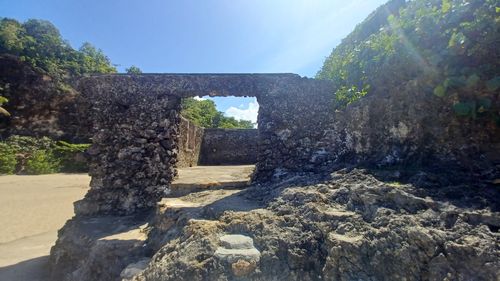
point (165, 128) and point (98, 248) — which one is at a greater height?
point (165, 128)

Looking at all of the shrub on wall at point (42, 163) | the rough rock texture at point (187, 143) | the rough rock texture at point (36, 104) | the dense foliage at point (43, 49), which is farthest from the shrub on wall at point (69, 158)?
the rough rock texture at point (187, 143)

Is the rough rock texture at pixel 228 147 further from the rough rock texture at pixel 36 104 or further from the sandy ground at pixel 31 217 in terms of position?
the rough rock texture at pixel 36 104

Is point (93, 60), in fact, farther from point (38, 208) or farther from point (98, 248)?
point (98, 248)

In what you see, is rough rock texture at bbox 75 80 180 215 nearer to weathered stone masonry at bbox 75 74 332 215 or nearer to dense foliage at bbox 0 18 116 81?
weathered stone masonry at bbox 75 74 332 215

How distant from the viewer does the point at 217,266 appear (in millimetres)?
2396

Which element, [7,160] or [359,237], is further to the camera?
[7,160]

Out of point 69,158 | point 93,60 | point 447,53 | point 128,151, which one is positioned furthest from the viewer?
point 93,60

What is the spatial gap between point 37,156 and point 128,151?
15647 millimetres

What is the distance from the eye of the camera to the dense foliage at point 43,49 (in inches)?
869

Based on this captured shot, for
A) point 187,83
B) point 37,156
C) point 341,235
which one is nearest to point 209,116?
point 37,156

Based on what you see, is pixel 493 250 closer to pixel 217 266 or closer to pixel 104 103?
pixel 217 266

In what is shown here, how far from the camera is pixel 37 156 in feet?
56.0

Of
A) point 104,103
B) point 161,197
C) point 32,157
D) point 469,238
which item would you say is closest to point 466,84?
point 469,238

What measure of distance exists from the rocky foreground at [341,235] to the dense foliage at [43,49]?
24.2 meters
